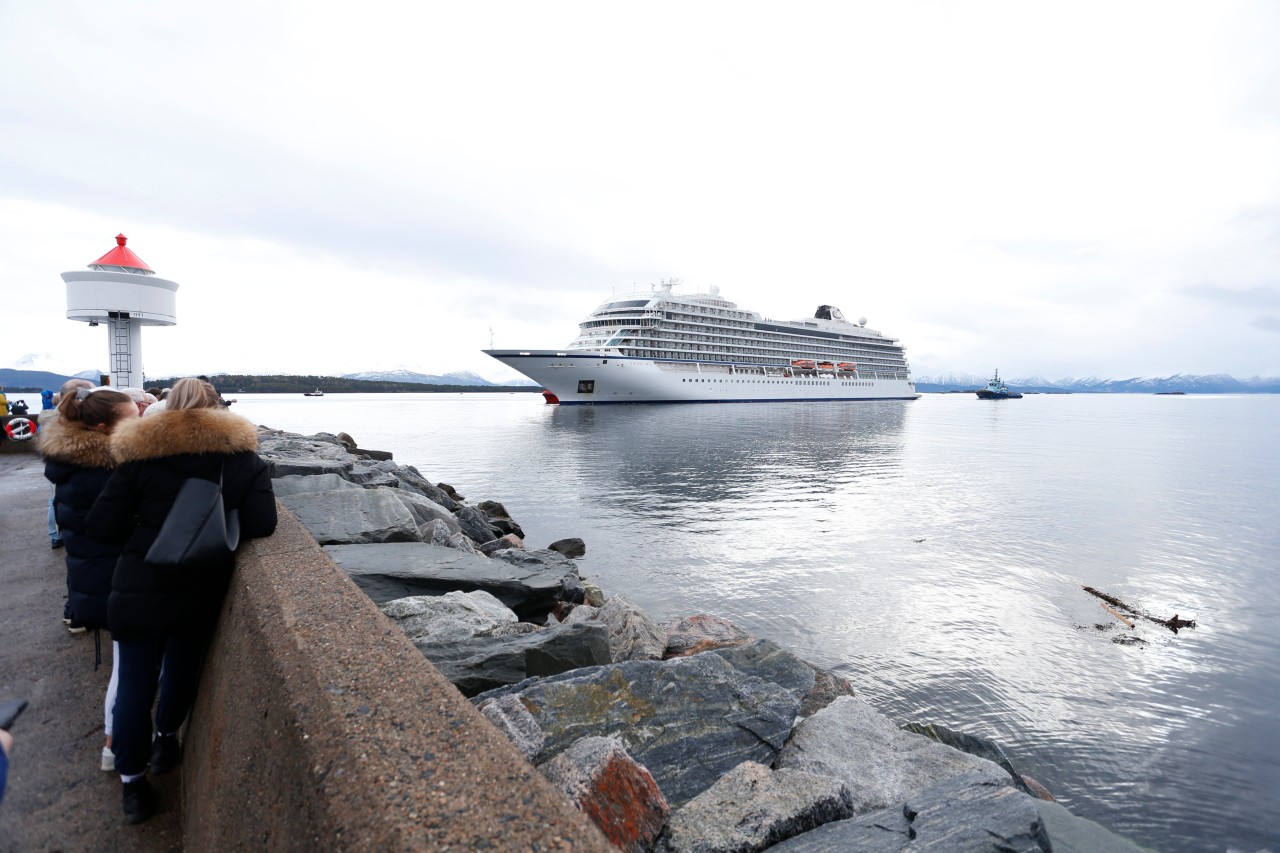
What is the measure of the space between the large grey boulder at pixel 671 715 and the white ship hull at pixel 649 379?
54.6m

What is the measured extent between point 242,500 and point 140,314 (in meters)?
15.5

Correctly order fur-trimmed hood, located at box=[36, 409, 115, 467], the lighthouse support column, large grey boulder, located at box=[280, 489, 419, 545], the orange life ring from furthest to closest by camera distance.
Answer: the lighthouse support column < the orange life ring < large grey boulder, located at box=[280, 489, 419, 545] < fur-trimmed hood, located at box=[36, 409, 115, 467]

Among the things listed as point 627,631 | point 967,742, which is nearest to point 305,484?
point 627,631

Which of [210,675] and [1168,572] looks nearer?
[210,675]

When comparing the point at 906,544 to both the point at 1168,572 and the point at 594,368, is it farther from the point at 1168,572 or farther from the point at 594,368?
the point at 594,368

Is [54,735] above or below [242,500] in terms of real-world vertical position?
below

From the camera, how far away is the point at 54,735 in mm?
3080

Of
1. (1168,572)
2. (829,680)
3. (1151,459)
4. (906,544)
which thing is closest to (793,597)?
(829,680)

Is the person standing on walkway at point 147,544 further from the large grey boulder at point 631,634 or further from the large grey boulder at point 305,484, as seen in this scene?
the large grey boulder at point 305,484

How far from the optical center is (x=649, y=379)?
62.3 meters

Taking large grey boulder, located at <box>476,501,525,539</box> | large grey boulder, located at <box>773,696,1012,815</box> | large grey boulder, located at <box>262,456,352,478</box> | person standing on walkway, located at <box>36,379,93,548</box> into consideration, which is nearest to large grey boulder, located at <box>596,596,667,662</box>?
large grey boulder, located at <box>773,696,1012,815</box>

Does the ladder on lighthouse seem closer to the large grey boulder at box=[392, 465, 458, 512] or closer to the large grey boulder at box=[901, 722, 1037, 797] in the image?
the large grey boulder at box=[392, 465, 458, 512]

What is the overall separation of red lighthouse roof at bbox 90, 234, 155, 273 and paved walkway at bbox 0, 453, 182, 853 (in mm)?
12164

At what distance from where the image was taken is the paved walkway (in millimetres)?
2484
